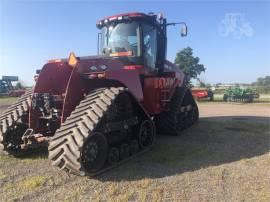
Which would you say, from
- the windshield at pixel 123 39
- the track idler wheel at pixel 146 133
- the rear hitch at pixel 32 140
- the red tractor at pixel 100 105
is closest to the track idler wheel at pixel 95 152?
the red tractor at pixel 100 105

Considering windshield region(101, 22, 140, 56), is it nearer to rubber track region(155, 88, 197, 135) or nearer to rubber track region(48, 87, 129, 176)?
rubber track region(155, 88, 197, 135)

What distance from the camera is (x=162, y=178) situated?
529cm

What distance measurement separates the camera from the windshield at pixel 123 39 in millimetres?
7746

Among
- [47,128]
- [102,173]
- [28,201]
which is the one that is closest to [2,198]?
[28,201]

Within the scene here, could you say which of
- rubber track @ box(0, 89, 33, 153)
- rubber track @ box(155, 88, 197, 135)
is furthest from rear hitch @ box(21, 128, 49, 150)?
rubber track @ box(155, 88, 197, 135)

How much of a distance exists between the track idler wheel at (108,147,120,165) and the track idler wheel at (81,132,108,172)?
238 mm

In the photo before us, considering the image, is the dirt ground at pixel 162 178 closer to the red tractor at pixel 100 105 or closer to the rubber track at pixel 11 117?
the red tractor at pixel 100 105

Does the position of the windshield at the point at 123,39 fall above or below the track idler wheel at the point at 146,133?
above

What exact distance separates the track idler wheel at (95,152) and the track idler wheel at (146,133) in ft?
4.83

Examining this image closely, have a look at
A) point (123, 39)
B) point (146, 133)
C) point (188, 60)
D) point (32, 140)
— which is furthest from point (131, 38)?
point (188, 60)

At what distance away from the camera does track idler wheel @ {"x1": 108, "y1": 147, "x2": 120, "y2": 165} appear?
5866 mm

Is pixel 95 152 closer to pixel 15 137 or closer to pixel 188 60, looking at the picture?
pixel 15 137

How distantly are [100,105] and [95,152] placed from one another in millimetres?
779

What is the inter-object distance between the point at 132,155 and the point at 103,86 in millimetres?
1485
